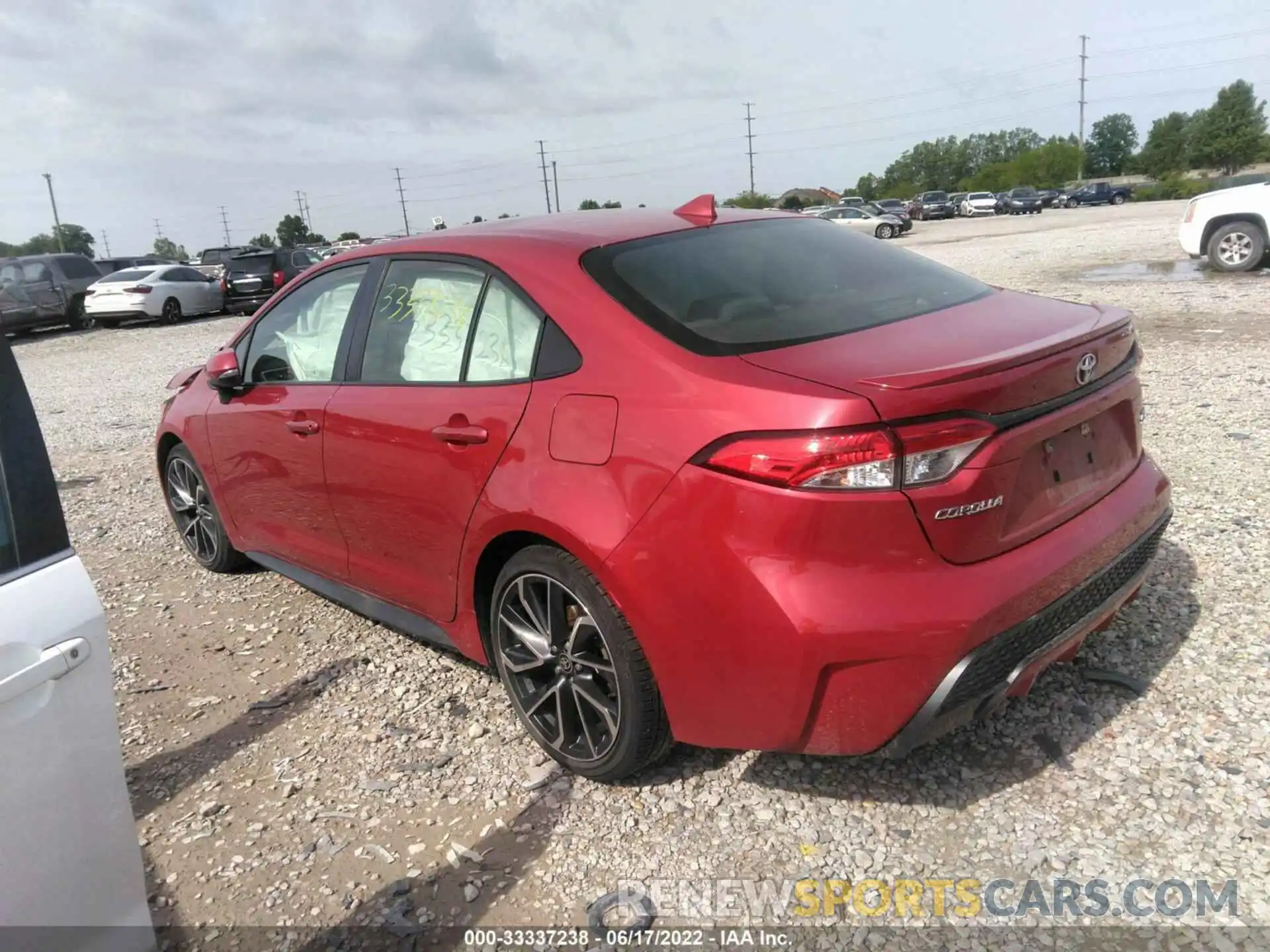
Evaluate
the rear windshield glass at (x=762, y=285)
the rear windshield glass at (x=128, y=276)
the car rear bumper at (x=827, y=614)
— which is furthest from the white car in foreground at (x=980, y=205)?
the car rear bumper at (x=827, y=614)

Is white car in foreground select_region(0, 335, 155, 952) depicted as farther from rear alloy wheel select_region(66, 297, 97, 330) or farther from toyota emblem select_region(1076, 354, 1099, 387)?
rear alloy wheel select_region(66, 297, 97, 330)

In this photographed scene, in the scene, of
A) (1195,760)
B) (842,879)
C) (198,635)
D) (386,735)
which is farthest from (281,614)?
(1195,760)

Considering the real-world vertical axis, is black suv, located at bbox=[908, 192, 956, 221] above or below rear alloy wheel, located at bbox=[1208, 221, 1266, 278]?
above

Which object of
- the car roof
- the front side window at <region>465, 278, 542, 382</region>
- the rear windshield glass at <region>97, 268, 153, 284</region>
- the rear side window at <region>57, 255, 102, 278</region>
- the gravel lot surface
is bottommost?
the gravel lot surface

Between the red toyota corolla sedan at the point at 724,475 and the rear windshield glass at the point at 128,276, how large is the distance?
20129 millimetres

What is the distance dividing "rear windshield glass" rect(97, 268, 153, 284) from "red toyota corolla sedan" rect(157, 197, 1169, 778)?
20129mm

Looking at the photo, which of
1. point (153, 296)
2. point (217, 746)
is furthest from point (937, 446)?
point (153, 296)

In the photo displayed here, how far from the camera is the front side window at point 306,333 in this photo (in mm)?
3707

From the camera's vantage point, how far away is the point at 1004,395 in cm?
227

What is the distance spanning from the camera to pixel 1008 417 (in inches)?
89.8

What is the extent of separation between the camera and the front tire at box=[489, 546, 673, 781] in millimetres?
2611

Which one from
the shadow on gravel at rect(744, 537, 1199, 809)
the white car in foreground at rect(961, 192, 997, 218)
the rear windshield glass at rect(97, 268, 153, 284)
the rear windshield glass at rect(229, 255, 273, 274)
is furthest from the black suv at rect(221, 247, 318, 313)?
the white car in foreground at rect(961, 192, 997, 218)

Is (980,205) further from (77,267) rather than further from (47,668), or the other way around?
(47,668)

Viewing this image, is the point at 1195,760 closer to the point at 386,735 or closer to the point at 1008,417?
the point at 1008,417
